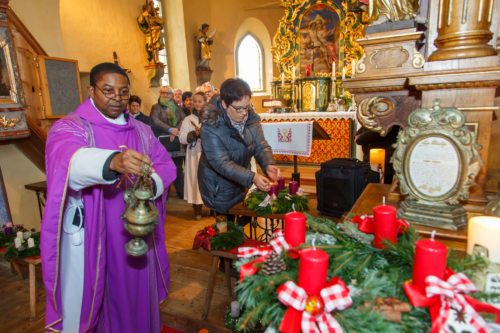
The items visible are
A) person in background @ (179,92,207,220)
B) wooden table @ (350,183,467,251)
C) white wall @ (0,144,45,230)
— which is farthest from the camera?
person in background @ (179,92,207,220)

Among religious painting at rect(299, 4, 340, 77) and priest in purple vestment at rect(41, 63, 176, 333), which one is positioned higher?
religious painting at rect(299, 4, 340, 77)

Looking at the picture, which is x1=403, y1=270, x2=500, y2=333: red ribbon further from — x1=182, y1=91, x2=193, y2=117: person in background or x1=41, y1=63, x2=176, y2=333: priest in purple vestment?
x1=182, y1=91, x2=193, y2=117: person in background

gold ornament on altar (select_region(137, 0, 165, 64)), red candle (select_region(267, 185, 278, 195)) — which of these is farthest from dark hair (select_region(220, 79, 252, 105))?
gold ornament on altar (select_region(137, 0, 165, 64))

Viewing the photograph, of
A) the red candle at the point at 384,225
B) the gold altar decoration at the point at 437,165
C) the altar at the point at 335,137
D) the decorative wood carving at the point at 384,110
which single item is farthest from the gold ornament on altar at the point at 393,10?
the altar at the point at 335,137

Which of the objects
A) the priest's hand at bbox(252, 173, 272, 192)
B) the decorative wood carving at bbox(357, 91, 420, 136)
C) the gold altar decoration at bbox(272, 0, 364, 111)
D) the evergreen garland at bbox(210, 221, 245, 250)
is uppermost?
the gold altar decoration at bbox(272, 0, 364, 111)

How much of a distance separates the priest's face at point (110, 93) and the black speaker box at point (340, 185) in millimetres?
1833

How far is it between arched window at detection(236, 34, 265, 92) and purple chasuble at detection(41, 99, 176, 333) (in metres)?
10.3

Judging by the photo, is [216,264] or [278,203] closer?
[216,264]

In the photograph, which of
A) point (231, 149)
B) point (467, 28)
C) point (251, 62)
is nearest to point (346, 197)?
point (231, 149)

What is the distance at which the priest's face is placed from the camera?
1.56 m

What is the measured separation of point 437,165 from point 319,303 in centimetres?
84

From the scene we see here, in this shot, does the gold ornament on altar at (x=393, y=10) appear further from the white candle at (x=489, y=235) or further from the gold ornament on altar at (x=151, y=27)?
the gold ornament on altar at (x=151, y=27)

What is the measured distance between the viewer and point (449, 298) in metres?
0.74

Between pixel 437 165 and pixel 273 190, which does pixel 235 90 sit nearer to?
pixel 273 190
